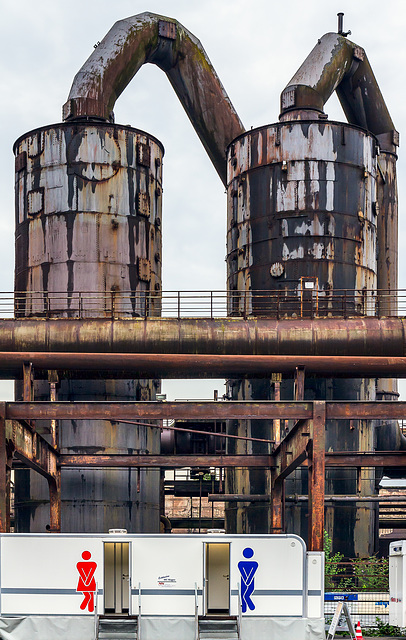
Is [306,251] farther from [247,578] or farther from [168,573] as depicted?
[168,573]

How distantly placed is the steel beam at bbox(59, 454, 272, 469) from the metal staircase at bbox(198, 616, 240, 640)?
825cm

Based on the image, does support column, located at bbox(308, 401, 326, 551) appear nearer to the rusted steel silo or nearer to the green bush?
the green bush

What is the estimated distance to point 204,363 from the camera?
24938 mm

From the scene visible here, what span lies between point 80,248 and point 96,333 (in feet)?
19.0

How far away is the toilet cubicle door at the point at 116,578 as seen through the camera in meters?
18.2

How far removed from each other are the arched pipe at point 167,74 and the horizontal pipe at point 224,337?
36.0ft

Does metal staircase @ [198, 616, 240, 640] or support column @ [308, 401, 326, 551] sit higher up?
support column @ [308, 401, 326, 551]

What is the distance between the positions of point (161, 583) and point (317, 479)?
13.8 ft

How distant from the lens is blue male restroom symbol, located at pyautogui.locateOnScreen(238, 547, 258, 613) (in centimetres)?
1702

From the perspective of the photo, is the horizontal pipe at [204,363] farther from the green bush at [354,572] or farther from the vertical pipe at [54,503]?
the green bush at [354,572]

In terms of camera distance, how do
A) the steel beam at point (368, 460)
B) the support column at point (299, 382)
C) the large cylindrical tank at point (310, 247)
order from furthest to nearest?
the large cylindrical tank at point (310, 247), the support column at point (299, 382), the steel beam at point (368, 460)

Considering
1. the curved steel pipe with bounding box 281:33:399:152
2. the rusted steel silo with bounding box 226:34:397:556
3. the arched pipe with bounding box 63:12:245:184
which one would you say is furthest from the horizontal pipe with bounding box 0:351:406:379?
the curved steel pipe with bounding box 281:33:399:152

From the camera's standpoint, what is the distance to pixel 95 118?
1344 inches

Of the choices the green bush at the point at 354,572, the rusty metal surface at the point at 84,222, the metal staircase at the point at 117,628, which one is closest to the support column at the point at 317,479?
the metal staircase at the point at 117,628
